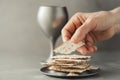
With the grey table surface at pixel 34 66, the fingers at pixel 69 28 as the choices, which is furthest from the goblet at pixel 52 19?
the grey table surface at pixel 34 66

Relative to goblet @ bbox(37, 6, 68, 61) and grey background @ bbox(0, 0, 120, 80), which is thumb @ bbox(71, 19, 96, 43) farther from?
grey background @ bbox(0, 0, 120, 80)

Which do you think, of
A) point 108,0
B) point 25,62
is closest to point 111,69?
point 25,62

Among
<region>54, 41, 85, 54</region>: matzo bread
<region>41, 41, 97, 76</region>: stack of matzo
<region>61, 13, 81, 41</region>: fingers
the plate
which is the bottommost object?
the plate

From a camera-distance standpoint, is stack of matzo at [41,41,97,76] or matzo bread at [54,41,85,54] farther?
matzo bread at [54,41,85,54]

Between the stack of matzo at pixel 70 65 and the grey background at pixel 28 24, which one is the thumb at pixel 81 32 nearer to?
the stack of matzo at pixel 70 65

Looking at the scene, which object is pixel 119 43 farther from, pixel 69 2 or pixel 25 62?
pixel 25 62

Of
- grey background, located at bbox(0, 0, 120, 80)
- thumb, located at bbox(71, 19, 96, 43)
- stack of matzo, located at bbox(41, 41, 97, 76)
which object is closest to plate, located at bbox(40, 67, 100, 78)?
stack of matzo, located at bbox(41, 41, 97, 76)

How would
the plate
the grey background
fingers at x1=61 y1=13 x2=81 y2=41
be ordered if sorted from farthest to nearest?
the grey background < fingers at x1=61 y1=13 x2=81 y2=41 < the plate
